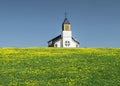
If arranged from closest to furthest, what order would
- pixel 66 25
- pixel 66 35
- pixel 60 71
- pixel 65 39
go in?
1. pixel 60 71
2. pixel 65 39
3. pixel 66 35
4. pixel 66 25

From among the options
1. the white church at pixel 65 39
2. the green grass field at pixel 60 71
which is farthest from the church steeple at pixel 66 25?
the green grass field at pixel 60 71

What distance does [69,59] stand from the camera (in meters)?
41.3

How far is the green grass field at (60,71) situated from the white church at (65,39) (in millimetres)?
74751

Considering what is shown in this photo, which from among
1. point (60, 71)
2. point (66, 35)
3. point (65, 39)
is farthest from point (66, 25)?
point (60, 71)

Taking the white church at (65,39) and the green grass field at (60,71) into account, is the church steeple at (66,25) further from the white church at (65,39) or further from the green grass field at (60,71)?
the green grass field at (60,71)

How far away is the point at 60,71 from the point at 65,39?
85.3 m

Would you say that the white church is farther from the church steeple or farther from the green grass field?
the green grass field

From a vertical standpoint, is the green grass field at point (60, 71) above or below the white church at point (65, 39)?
below

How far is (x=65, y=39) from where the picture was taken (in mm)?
118438

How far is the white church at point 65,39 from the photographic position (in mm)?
118500

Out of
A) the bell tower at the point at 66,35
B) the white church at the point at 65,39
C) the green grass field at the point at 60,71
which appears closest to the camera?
the green grass field at the point at 60,71

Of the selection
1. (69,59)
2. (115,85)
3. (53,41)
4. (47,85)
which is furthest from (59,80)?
(53,41)

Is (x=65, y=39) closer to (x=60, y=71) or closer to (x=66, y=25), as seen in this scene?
(x=66, y=25)

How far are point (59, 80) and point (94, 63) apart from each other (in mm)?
9242
